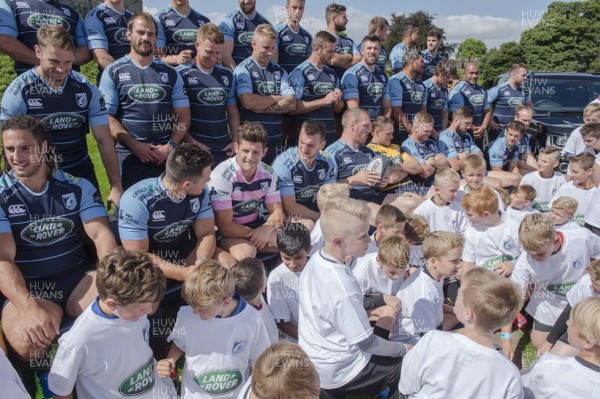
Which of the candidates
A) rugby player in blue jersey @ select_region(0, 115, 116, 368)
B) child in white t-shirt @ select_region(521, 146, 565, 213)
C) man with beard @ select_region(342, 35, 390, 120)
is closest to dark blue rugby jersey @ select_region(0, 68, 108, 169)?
rugby player in blue jersey @ select_region(0, 115, 116, 368)

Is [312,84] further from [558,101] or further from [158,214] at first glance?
[558,101]

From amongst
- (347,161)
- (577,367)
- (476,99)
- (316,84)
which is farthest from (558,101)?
(577,367)

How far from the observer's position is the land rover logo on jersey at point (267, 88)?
6.09 meters

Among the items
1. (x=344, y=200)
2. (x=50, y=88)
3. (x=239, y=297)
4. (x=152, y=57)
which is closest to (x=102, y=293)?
(x=239, y=297)

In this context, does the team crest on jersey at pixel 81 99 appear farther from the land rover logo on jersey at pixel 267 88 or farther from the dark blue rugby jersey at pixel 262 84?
the land rover logo on jersey at pixel 267 88

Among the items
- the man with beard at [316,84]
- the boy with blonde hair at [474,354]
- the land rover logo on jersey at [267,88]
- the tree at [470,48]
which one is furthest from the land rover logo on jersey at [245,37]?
the tree at [470,48]

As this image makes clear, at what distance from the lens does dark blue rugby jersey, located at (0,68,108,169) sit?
4.26 meters

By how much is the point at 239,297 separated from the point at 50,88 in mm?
2789

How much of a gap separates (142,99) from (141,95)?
0.04 m

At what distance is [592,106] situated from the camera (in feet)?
26.1

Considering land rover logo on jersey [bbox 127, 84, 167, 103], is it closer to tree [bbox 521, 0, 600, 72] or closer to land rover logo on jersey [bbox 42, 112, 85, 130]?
land rover logo on jersey [bbox 42, 112, 85, 130]

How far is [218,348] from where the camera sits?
2947 millimetres

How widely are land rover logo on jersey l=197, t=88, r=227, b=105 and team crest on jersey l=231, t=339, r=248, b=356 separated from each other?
343 cm

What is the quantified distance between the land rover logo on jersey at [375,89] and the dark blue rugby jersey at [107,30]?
11.5 feet
